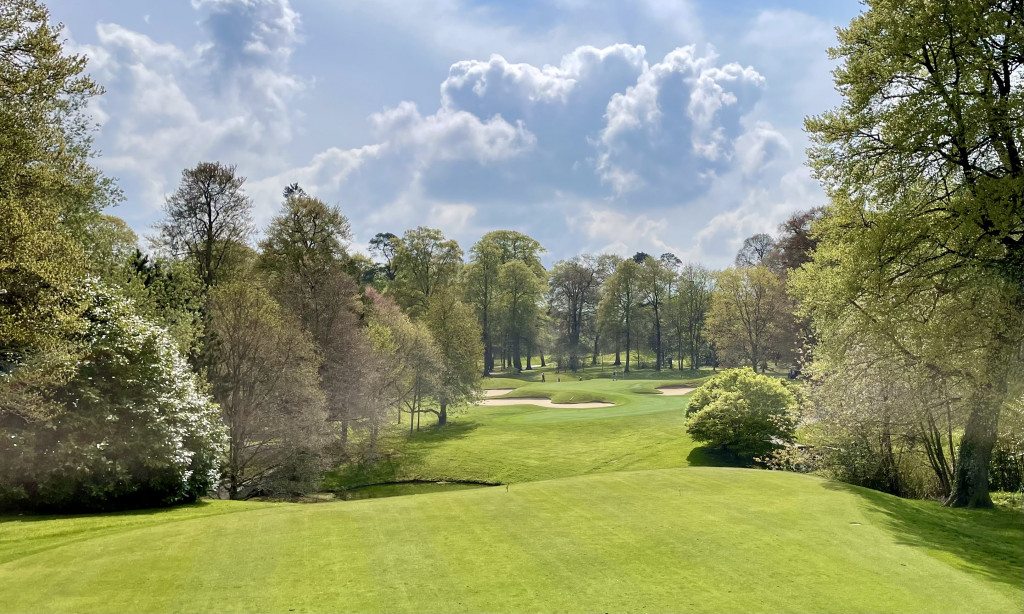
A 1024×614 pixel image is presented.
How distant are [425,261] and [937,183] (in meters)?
45.6

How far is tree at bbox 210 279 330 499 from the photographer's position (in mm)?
24484

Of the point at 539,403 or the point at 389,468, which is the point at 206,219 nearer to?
the point at 389,468

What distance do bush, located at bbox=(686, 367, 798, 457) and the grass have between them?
11881 millimetres

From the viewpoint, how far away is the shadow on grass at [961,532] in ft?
32.7

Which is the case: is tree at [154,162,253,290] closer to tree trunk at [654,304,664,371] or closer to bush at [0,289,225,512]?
bush at [0,289,225,512]

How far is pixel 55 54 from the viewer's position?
13.4 meters

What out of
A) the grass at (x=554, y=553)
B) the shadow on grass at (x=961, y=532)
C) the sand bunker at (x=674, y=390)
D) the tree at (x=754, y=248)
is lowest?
the sand bunker at (x=674, y=390)

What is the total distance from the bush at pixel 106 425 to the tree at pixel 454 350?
2414 cm

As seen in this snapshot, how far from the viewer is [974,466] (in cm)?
1573

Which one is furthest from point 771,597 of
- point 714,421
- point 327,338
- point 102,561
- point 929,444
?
point 327,338

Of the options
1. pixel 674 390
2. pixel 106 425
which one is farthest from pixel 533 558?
pixel 674 390

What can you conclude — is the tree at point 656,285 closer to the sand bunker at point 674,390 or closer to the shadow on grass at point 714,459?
the sand bunker at point 674,390

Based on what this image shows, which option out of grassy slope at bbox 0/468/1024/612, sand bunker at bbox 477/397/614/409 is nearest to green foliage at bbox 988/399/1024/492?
grassy slope at bbox 0/468/1024/612

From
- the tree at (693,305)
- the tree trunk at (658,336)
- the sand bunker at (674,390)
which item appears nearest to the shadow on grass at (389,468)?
the sand bunker at (674,390)
